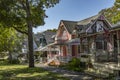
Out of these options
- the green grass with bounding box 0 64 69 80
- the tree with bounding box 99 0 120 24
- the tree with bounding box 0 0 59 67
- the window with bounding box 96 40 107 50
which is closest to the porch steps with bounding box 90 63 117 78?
the green grass with bounding box 0 64 69 80

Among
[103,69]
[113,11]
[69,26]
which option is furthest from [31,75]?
[113,11]

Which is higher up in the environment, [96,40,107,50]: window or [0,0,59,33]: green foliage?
[0,0,59,33]: green foliage

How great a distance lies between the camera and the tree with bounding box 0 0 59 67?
93.8 ft

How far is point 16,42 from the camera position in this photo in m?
54.4

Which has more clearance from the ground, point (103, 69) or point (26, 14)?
point (26, 14)

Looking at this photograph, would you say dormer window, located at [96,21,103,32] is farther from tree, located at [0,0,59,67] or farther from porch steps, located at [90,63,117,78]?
porch steps, located at [90,63,117,78]

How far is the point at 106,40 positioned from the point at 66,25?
1256 centimetres

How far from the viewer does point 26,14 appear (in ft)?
110

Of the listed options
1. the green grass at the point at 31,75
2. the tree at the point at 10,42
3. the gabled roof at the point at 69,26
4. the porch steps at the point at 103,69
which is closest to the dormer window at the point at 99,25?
the gabled roof at the point at 69,26

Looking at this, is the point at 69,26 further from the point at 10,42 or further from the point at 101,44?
the point at 10,42

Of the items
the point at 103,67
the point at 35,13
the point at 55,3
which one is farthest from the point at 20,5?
the point at 103,67

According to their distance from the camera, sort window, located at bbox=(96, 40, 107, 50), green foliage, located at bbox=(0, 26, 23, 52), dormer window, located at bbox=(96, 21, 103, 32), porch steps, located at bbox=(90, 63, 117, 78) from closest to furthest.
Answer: porch steps, located at bbox=(90, 63, 117, 78) → window, located at bbox=(96, 40, 107, 50) → dormer window, located at bbox=(96, 21, 103, 32) → green foliage, located at bbox=(0, 26, 23, 52)

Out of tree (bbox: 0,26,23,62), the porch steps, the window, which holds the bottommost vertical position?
the porch steps

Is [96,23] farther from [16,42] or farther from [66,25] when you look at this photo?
[16,42]
